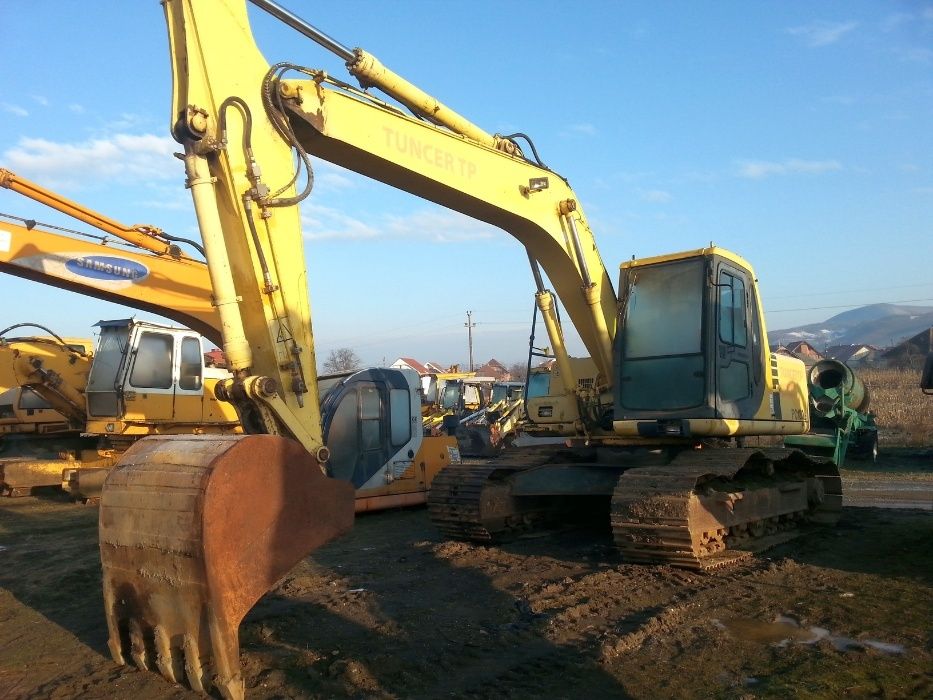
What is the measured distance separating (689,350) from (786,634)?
283cm

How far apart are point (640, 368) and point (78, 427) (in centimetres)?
985

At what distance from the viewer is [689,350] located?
7246 mm

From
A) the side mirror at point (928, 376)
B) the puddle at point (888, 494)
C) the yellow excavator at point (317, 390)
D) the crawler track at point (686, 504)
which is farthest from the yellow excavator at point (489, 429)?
the side mirror at point (928, 376)

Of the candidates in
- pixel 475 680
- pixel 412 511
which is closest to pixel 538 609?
pixel 475 680

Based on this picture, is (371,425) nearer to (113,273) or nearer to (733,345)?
(113,273)

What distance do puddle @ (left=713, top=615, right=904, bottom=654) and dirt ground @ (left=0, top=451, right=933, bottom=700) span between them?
0.08 ft

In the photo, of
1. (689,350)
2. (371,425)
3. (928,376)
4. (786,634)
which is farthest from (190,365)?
(928,376)

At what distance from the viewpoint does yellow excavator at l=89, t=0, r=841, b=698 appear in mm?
4172

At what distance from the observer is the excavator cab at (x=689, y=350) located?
7.15m

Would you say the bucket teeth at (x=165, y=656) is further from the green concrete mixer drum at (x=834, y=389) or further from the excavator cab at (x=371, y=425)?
the green concrete mixer drum at (x=834, y=389)

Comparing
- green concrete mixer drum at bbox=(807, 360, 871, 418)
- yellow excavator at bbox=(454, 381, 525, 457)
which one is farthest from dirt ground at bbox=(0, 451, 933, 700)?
yellow excavator at bbox=(454, 381, 525, 457)

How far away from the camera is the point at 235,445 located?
13.7 ft

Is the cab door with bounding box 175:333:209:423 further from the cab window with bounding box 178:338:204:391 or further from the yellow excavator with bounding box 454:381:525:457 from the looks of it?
the yellow excavator with bounding box 454:381:525:457

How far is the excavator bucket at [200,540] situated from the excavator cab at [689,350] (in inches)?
146
